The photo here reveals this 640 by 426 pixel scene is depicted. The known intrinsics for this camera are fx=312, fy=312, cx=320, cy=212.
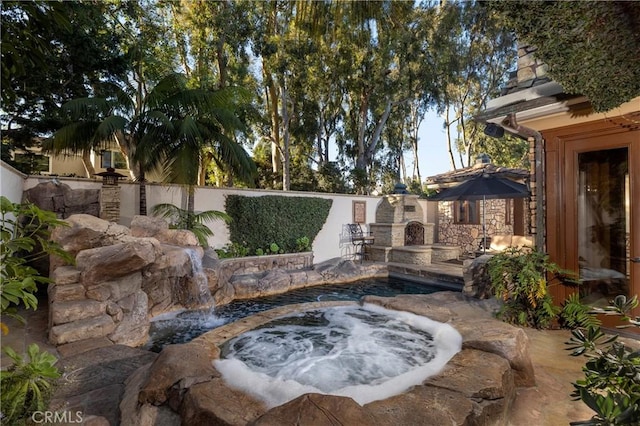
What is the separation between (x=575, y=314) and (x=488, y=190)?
4.64m

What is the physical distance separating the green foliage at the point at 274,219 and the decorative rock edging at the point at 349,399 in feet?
22.1

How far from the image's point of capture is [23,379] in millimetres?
2066

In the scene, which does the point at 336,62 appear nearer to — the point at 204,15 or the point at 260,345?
the point at 204,15

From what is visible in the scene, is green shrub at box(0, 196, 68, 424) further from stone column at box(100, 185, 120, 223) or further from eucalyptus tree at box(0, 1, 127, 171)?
eucalyptus tree at box(0, 1, 127, 171)

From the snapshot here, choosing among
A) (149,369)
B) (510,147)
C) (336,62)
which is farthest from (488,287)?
(510,147)

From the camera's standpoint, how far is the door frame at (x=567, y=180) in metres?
3.66

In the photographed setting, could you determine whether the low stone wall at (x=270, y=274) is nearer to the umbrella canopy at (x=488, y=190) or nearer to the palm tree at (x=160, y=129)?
the palm tree at (x=160, y=129)

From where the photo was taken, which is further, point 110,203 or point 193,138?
point 110,203

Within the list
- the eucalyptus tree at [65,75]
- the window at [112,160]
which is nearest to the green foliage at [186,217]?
the eucalyptus tree at [65,75]

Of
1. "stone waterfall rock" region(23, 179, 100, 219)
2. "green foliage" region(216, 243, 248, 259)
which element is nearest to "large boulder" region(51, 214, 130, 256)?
"stone waterfall rock" region(23, 179, 100, 219)

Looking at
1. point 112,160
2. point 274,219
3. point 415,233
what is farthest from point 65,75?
point 415,233

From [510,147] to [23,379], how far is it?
73.8 ft

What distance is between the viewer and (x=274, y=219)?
1011cm

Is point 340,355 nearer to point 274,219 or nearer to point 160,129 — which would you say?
point 160,129
